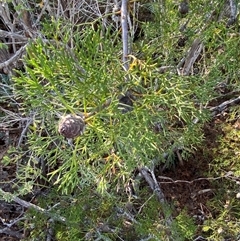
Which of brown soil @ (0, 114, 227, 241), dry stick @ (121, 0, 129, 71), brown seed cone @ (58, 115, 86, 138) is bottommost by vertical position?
brown soil @ (0, 114, 227, 241)

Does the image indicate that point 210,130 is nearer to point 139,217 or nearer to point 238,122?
point 238,122

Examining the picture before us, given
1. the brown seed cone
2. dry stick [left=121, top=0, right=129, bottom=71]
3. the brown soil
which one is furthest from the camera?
the brown soil

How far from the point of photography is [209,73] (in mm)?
1448

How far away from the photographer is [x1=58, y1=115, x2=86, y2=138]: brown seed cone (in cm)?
92

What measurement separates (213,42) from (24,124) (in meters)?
0.83

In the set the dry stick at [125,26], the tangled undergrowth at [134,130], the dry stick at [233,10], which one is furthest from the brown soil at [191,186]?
the dry stick at [125,26]

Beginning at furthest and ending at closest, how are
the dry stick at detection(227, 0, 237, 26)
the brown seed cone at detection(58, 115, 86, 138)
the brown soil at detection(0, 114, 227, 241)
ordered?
1. the brown soil at detection(0, 114, 227, 241)
2. the dry stick at detection(227, 0, 237, 26)
3. the brown seed cone at detection(58, 115, 86, 138)

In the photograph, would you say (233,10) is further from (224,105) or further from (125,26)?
(224,105)

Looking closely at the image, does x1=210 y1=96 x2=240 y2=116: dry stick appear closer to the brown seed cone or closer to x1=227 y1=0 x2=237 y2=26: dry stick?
x1=227 y1=0 x2=237 y2=26: dry stick

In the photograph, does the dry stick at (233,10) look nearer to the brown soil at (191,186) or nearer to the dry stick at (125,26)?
the dry stick at (125,26)

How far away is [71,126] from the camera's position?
3.04 feet

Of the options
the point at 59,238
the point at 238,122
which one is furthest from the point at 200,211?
the point at 59,238

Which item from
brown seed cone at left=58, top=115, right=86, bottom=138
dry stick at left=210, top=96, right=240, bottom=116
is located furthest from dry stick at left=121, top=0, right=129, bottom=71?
dry stick at left=210, top=96, right=240, bottom=116

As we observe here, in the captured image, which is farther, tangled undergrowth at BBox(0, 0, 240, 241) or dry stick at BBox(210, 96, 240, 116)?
dry stick at BBox(210, 96, 240, 116)
